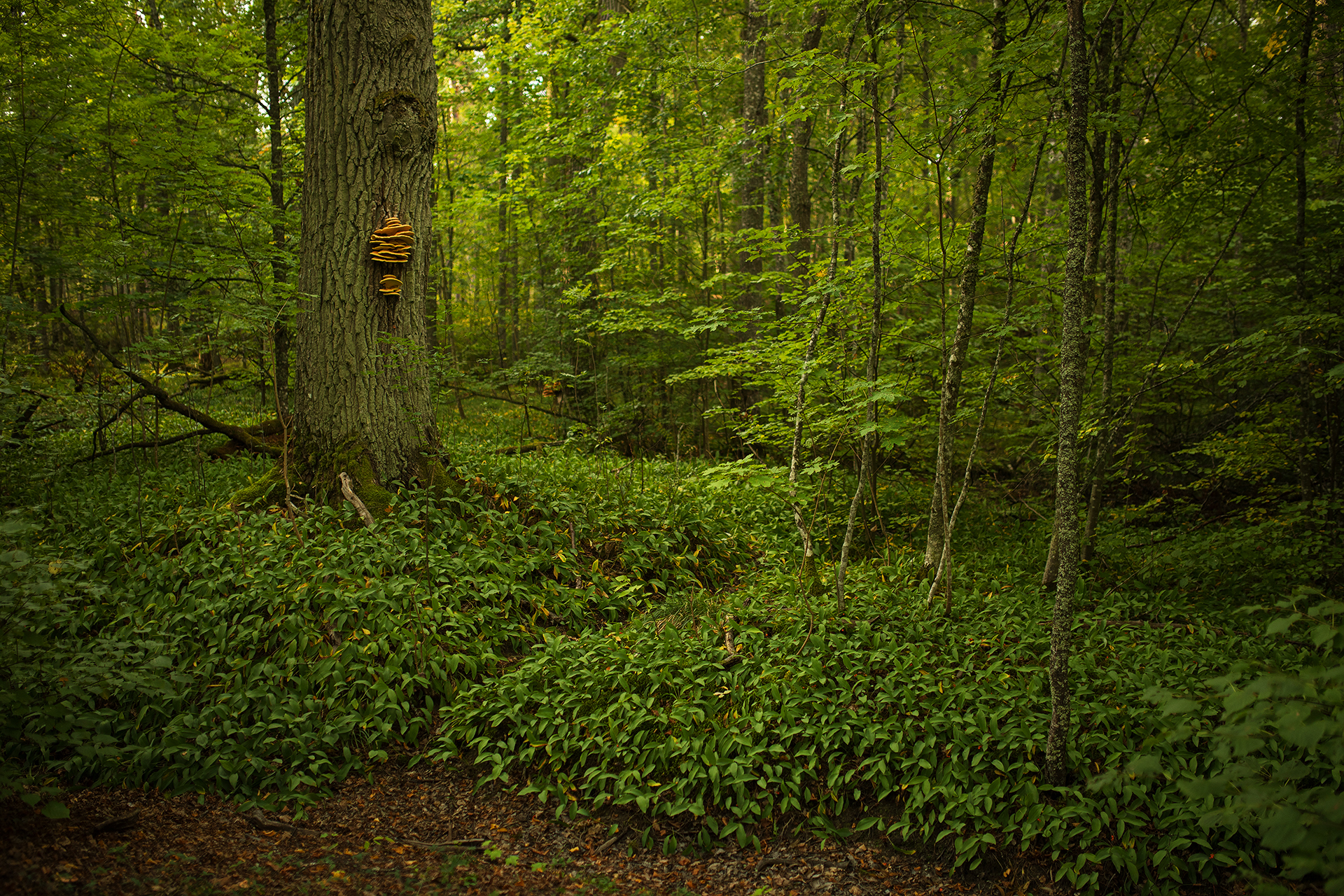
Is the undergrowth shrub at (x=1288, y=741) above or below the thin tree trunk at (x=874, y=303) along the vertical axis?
below

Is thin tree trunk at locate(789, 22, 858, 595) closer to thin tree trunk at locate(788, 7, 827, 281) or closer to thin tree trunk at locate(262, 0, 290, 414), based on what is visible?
thin tree trunk at locate(788, 7, 827, 281)

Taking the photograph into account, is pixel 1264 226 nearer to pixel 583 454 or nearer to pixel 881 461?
pixel 881 461

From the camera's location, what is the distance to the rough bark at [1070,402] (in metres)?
3.48

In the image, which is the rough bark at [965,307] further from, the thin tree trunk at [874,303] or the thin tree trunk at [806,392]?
the thin tree trunk at [806,392]

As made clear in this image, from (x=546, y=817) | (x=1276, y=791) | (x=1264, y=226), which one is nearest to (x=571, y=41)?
(x=1264, y=226)

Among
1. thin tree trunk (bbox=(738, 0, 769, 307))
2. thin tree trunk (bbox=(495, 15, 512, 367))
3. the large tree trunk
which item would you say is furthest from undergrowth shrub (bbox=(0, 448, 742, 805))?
thin tree trunk (bbox=(495, 15, 512, 367))

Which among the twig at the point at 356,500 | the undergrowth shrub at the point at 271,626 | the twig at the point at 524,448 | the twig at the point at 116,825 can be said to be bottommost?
the twig at the point at 116,825

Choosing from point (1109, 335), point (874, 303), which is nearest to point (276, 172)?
point (874, 303)

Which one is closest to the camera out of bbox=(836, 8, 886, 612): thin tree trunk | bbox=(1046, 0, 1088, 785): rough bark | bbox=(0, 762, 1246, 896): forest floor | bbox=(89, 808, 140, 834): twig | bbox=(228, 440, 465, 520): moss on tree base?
bbox=(0, 762, 1246, 896): forest floor

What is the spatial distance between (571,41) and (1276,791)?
46.2 feet

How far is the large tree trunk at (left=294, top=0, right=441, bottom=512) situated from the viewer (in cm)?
559

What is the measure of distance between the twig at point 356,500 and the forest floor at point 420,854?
2092mm

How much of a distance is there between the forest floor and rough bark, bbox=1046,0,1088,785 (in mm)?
737

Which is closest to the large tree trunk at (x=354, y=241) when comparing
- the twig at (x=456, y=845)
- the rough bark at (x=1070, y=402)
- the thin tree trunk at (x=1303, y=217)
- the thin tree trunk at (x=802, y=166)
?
the twig at (x=456, y=845)
